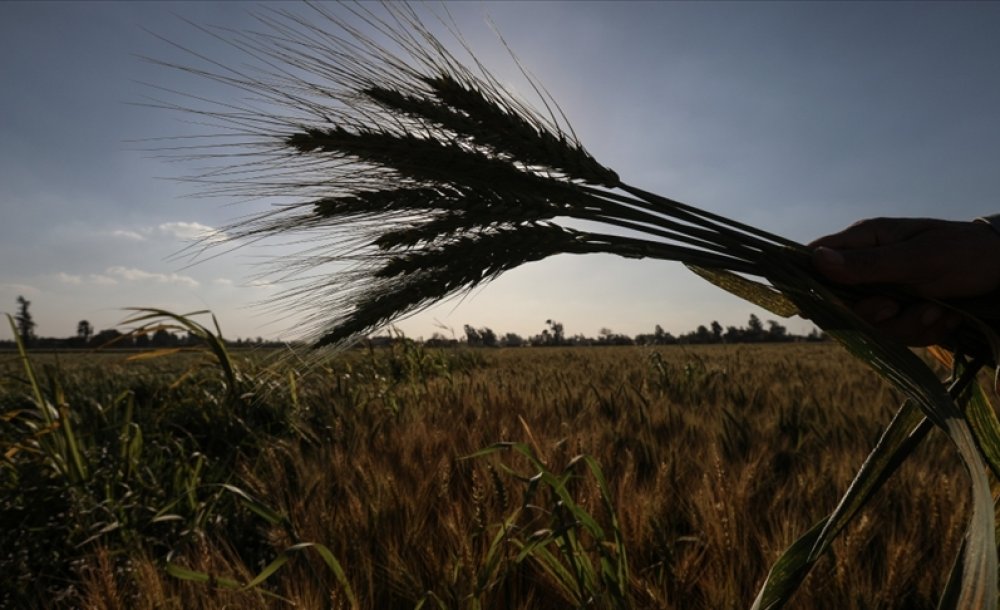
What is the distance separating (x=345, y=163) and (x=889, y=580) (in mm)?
1444

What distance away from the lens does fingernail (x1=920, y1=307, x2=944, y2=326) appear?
1.02 meters

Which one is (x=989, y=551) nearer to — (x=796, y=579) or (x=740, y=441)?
(x=796, y=579)

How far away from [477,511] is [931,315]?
3.44 feet

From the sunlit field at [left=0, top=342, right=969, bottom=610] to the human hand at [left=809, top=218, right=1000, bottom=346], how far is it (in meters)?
0.55

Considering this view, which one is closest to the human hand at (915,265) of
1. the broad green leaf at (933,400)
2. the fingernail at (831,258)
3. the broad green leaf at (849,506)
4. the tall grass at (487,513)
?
the fingernail at (831,258)

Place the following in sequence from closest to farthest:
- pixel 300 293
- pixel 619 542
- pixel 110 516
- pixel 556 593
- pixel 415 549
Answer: pixel 300 293, pixel 619 542, pixel 556 593, pixel 415 549, pixel 110 516

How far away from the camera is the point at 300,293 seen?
1075 mm

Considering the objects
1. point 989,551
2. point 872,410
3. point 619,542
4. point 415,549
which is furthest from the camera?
point 872,410

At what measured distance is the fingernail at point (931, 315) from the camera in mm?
1021

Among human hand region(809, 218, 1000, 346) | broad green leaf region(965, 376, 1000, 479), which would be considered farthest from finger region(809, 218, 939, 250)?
broad green leaf region(965, 376, 1000, 479)

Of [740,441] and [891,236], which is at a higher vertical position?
[891,236]

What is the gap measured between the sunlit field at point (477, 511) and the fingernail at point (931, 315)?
0.54 metres

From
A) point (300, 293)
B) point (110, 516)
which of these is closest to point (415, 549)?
point (300, 293)

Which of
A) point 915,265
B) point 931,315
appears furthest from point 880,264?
point 931,315
